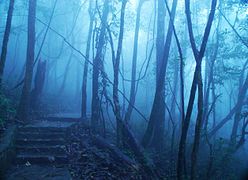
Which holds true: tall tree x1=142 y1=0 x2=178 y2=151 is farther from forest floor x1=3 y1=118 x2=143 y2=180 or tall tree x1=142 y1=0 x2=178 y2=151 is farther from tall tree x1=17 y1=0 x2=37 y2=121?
tall tree x1=17 y1=0 x2=37 y2=121

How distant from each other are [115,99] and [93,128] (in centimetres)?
228

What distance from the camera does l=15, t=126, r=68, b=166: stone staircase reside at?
313 inches

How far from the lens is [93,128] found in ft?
37.4

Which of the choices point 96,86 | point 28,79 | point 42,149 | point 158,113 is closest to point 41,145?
point 42,149

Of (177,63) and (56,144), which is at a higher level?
(177,63)

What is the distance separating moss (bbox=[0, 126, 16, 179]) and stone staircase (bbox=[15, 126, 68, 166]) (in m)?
0.38

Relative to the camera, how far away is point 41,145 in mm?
8750

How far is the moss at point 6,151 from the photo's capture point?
649 cm

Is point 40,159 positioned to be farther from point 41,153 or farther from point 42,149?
point 42,149

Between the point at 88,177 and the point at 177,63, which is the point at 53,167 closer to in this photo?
the point at 88,177

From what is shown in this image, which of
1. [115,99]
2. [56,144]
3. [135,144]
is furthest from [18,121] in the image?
[135,144]

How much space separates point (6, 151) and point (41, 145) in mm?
1944

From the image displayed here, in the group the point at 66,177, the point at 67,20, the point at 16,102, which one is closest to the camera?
the point at 66,177

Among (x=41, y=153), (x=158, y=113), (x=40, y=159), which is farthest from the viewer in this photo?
(x=158, y=113)
